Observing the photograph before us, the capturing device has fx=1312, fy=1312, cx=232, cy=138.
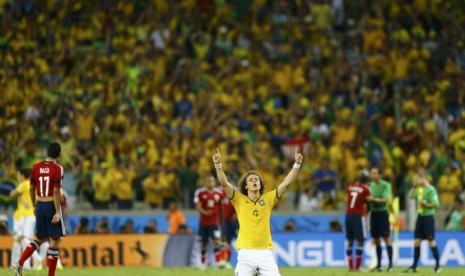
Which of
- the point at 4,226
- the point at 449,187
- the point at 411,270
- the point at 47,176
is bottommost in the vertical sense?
the point at 411,270

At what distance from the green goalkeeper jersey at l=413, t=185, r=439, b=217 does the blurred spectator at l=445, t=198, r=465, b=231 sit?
5048mm

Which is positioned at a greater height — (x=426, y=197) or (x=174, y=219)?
(x=426, y=197)

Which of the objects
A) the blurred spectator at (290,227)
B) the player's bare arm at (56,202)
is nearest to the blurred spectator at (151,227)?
the blurred spectator at (290,227)

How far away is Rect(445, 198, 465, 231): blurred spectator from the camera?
3262 centimetres

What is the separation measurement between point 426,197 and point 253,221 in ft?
30.7

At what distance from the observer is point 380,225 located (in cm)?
2800

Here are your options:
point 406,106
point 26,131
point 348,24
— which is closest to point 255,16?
point 348,24

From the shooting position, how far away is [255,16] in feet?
131

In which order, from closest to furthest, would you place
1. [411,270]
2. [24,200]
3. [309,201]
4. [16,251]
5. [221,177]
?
[221,177]
[24,200]
[411,270]
[16,251]
[309,201]

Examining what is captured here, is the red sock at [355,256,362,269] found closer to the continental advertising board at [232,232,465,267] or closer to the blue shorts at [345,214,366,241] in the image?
the blue shorts at [345,214,366,241]

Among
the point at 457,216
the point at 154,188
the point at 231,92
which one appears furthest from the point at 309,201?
the point at 231,92

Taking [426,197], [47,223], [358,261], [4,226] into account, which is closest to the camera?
[47,223]

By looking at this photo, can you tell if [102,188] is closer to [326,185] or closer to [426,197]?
[326,185]

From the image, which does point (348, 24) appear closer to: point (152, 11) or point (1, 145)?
point (152, 11)
